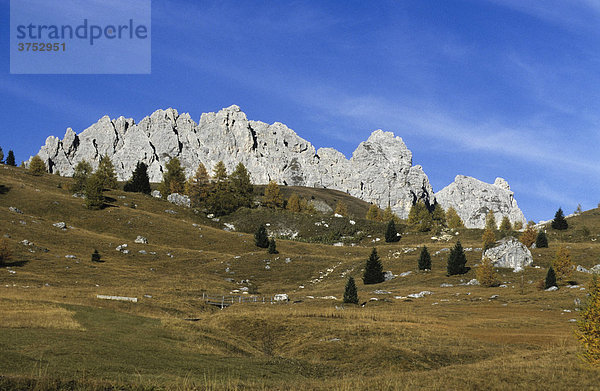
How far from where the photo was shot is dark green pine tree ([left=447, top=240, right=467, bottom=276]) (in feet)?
266

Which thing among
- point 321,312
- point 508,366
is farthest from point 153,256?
point 508,366

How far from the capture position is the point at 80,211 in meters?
107

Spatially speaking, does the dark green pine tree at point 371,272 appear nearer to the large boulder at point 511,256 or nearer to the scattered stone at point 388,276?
the scattered stone at point 388,276

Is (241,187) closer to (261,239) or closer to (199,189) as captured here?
(199,189)

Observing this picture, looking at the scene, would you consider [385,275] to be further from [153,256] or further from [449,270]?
[153,256]

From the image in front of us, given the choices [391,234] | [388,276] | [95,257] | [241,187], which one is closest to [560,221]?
[391,234]

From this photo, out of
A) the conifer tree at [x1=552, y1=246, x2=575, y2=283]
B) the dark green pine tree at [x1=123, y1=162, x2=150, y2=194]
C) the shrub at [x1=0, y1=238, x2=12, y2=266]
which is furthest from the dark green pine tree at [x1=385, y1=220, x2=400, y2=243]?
the shrub at [x1=0, y1=238, x2=12, y2=266]

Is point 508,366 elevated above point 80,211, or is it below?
below

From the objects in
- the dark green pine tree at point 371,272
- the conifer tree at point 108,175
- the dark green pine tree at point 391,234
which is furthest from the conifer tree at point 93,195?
the dark green pine tree at point 391,234

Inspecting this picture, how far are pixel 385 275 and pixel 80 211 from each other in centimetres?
6660

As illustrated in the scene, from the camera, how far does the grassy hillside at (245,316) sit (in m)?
21.4

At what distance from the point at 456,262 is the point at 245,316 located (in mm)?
49040

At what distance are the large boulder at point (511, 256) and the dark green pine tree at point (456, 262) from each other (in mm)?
4475

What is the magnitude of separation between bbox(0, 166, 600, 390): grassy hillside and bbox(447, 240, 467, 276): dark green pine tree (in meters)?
1.57
